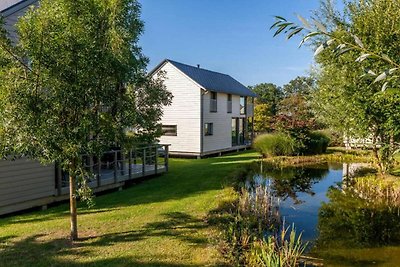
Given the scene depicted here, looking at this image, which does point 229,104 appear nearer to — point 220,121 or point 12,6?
point 220,121

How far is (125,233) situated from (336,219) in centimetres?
600

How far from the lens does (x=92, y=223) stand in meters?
8.27

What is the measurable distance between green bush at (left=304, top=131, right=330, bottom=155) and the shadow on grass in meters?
16.0

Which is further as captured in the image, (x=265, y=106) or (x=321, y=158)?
(x=265, y=106)

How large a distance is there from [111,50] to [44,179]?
18.4 ft

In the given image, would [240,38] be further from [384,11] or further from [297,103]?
[384,11]

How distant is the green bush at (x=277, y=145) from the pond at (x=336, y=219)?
5419 mm

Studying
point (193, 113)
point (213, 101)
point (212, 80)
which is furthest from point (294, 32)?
point (212, 80)

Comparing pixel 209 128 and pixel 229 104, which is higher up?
pixel 229 104

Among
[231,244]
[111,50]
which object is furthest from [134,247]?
[111,50]

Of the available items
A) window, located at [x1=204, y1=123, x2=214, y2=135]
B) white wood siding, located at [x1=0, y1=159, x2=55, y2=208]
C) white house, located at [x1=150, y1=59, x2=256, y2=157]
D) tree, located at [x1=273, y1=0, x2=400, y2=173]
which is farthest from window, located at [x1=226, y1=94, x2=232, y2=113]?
white wood siding, located at [x1=0, y1=159, x2=55, y2=208]

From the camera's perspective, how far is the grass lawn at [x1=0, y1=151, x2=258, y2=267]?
623cm

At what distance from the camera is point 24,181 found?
980cm

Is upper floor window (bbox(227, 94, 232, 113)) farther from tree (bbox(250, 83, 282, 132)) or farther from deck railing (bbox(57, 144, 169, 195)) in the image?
deck railing (bbox(57, 144, 169, 195))
